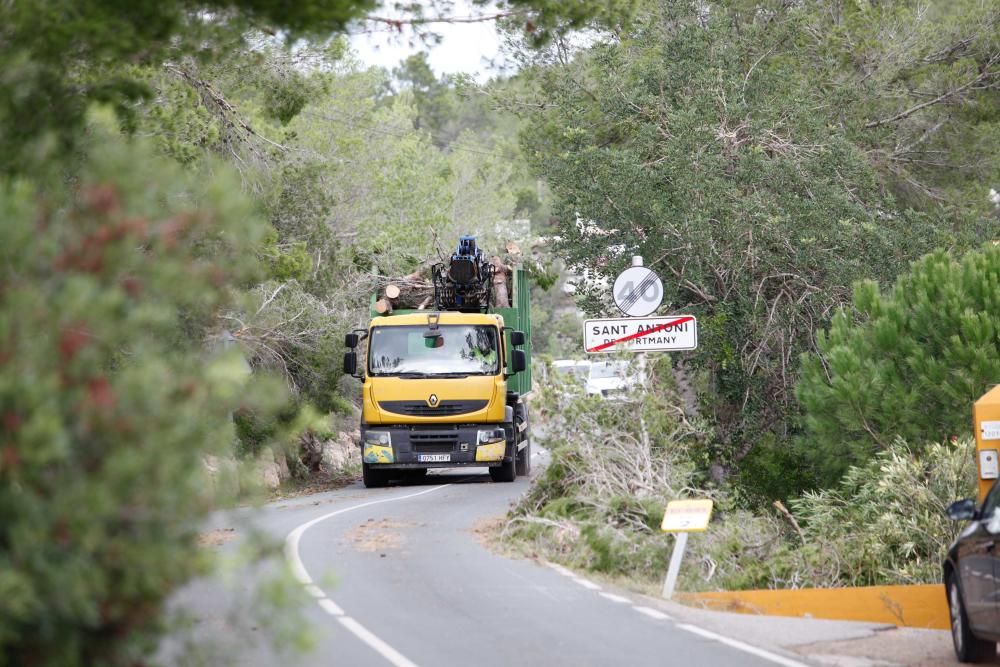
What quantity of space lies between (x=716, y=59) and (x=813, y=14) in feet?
13.3

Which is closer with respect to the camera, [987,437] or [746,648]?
[746,648]

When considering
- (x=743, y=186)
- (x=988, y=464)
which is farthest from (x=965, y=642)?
(x=743, y=186)

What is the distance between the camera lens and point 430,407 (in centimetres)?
2362

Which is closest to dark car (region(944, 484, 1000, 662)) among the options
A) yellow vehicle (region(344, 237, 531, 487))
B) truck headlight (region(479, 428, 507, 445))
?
yellow vehicle (region(344, 237, 531, 487))

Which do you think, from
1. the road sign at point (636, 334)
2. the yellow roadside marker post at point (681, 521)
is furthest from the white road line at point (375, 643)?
the road sign at point (636, 334)

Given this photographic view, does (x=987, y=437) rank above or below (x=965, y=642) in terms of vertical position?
above

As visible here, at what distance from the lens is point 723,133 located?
74.5 ft

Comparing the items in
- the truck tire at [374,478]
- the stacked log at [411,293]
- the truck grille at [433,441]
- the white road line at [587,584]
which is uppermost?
the stacked log at [411,293]

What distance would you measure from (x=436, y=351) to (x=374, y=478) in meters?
3.18

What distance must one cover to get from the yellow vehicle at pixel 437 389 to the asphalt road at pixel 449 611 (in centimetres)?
539

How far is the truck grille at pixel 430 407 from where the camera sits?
930 inches

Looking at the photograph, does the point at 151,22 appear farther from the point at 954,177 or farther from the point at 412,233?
the point at 412,233

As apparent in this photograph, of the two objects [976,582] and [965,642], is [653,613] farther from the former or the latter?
[976,582]

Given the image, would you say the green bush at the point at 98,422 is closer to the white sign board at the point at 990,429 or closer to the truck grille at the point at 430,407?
the white sign board at the point at 990,429
